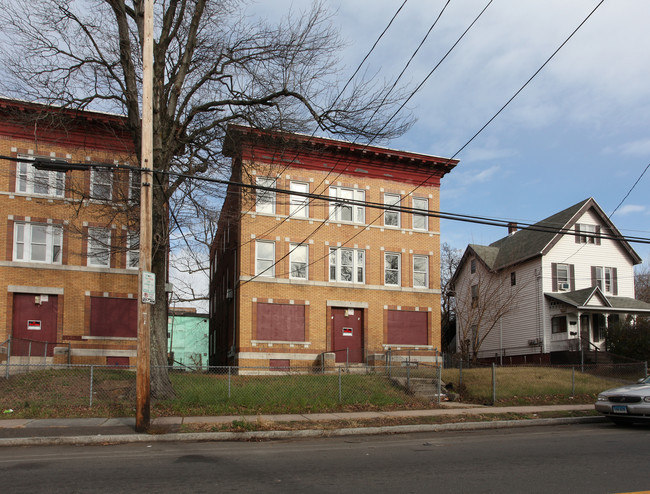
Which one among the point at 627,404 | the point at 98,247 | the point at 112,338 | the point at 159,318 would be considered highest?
the point at 98,247

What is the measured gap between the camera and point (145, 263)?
12.1 meters

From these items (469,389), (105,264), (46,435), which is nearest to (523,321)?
(469,389)

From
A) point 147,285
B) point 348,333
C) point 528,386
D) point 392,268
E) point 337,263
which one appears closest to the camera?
point 147,285

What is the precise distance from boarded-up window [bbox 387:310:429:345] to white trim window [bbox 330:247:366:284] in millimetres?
2426

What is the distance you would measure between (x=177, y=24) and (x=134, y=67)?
5.88ft

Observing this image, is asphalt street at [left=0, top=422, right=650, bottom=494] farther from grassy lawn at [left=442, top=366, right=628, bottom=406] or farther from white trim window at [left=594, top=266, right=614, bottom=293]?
white trim window at [left=594, top=266, right=614, bottom=293]

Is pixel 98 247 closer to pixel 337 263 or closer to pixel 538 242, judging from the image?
pixel 337 263

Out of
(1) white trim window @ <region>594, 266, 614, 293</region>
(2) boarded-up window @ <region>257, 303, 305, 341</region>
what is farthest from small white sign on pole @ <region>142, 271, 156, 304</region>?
(1) white trim window @ <region>594, 266, 614, 293</region>

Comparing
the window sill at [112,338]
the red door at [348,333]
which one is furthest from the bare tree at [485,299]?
the window sill at [112,338]

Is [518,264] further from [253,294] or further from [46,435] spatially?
[46,435]

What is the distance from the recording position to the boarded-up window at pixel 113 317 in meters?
23.9

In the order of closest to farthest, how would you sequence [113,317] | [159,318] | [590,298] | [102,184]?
[159,318] → [102,184] → [113,317] → [590,298]

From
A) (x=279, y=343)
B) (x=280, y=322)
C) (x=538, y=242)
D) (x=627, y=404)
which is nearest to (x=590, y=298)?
(x=538, y=242)

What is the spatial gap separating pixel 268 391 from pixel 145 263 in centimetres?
619
